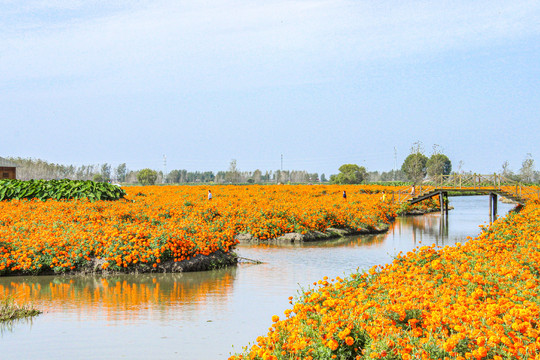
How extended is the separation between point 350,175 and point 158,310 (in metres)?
82.2

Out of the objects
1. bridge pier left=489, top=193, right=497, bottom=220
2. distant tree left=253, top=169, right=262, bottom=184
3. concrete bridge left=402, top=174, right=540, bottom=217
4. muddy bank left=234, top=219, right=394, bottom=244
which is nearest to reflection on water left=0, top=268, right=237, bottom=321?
muddy bank left=234, top=219, right=394, bottom=244

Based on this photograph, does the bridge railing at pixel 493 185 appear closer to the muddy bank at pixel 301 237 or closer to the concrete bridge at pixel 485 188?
the concrete bridge at pixel 485 188

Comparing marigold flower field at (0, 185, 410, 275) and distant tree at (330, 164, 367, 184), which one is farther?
distant tree at (330, 164, 367, 184)

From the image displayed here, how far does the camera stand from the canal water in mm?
8391

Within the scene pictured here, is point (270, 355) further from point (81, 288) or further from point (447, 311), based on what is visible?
point (81, 288)

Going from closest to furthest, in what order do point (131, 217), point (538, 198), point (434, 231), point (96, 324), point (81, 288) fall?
point (96, 324)
point (81, 288)
point (131, 217)
point (434, 231)
point (538, 198)

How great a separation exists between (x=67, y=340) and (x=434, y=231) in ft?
80.5

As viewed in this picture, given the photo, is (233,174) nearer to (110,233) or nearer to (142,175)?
(142,175)

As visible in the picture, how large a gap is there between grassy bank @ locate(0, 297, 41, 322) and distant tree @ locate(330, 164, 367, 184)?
270 ft

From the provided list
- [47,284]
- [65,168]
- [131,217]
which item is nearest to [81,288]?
[47,284]

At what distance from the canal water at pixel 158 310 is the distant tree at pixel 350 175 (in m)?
73.0

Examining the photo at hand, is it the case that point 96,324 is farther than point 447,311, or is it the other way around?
point 96,324

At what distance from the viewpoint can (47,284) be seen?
13.5m

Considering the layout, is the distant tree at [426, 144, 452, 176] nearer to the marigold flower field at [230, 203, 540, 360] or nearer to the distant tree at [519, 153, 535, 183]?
the distant tree at [519, 153, 535, 183]
